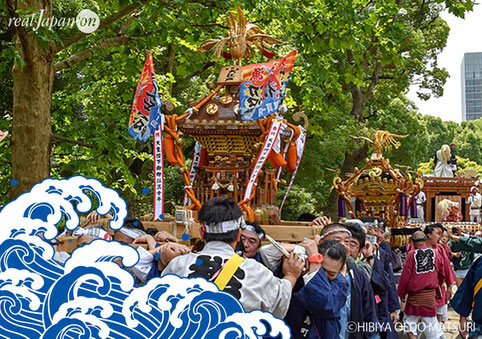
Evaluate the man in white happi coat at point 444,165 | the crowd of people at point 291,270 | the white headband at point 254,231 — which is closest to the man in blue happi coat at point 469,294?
the crowd of people at point 291,270

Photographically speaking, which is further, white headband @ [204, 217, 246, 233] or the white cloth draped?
the white cloth draped

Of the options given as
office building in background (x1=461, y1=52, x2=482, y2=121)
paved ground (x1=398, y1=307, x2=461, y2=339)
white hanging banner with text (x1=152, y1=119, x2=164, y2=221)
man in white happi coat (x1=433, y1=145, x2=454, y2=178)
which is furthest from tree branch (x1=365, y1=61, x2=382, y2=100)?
office building in background (x1=461, y1=52, x2=482, y2=121)

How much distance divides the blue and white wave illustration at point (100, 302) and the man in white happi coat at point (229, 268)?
0.22 m

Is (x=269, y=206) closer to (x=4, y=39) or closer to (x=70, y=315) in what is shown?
(x=70, y=315)

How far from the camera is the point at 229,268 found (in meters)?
3.23

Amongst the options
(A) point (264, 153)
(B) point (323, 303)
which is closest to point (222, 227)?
(B) point (323, 303)

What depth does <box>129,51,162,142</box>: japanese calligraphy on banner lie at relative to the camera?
664 centimetres

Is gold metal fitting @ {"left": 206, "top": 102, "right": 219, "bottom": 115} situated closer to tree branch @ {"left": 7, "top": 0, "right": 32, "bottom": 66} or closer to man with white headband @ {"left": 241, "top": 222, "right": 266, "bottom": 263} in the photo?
tree branch @ {"left": 7, "top": 0, "right": 32, "bottom": 66}

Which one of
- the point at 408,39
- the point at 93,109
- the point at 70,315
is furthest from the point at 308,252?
the point at 408,39

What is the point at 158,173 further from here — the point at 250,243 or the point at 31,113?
the point at 250,243

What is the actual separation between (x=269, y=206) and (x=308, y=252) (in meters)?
3.80

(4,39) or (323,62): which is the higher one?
(4,39)

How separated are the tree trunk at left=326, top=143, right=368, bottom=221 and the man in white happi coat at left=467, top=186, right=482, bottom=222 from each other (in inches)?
159

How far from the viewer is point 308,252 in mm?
3721
